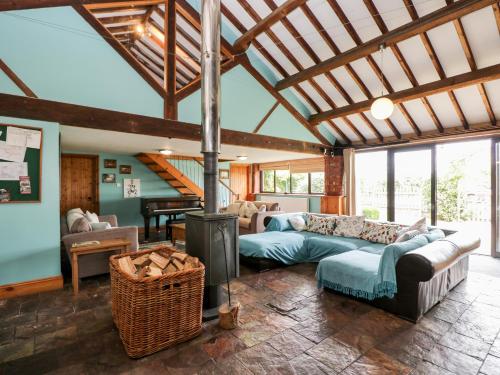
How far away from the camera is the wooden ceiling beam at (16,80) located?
3.16 metres

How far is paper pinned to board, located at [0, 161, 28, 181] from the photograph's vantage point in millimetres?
3035

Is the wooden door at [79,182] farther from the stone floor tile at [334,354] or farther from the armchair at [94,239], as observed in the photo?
the stone floor tile at [334,354]

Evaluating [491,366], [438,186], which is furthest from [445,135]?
[491,366]

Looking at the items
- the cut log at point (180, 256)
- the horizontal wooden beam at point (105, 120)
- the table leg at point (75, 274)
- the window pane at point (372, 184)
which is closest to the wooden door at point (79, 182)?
the horizontal wooden beam at point (105, 120)

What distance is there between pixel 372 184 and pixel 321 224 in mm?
2811

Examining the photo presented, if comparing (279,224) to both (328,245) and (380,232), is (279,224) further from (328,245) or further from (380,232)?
(380,232)

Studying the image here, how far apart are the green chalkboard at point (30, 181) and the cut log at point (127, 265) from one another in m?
1.66

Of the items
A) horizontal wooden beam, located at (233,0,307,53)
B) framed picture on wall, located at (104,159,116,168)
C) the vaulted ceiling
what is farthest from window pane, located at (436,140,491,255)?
framed picture on wall, located at (104,159,116,168)

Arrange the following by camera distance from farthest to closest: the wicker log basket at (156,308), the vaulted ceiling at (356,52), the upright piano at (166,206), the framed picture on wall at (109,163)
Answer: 1. the framed picture on wall at (109,163)
2. the upright piano at (166,206)
3. the vaulted ceiling at (356,52)
4. the wicker log basket at (156,308)

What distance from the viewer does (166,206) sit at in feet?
21.6

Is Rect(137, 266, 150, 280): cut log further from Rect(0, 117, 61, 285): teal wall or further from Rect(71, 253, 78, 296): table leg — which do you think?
Rect(0, 117, 61, 285): teal wall

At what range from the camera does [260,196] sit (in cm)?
997

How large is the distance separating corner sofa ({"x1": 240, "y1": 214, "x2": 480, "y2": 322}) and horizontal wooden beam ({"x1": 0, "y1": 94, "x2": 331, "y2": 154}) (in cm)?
Answer: 219

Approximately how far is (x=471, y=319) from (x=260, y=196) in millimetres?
7622
